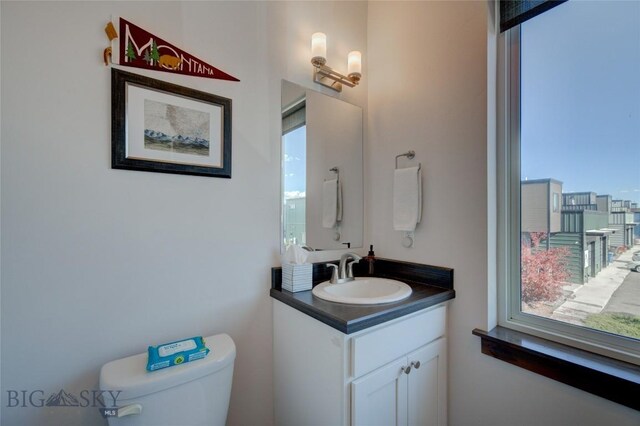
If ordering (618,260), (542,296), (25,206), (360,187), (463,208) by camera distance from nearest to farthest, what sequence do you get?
1. (25,206)
2. (618,260)
3. (542,296)
4. (463,208)
5. (360,187)

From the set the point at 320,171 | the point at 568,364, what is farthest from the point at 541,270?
the point at 320,171

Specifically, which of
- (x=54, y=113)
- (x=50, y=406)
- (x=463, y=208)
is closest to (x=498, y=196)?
(x=463, y=208)

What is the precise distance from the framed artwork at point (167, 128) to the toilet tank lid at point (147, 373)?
2.23 feet

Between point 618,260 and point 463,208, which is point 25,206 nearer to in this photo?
point 463,208

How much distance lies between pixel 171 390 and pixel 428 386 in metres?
1.07

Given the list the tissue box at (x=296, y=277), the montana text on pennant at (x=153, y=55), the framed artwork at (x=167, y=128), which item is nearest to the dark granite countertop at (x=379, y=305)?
the tissue box at (x=296, y=277)

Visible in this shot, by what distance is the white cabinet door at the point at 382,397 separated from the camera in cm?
97

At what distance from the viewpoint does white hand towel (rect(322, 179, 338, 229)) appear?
156 centimetres

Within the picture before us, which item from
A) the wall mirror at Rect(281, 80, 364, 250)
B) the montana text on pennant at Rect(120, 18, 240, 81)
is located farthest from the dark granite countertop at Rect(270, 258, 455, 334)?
the montana text on pennant at Rect(120, 18, 240, 81)

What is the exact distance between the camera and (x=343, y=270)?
1449 millimetres

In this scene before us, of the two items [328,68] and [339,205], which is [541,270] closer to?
[339,205]

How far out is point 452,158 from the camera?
133 cm

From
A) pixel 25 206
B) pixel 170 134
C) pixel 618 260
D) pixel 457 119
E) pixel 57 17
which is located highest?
pixel 57 17

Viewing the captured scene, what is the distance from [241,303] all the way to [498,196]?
1286mm
